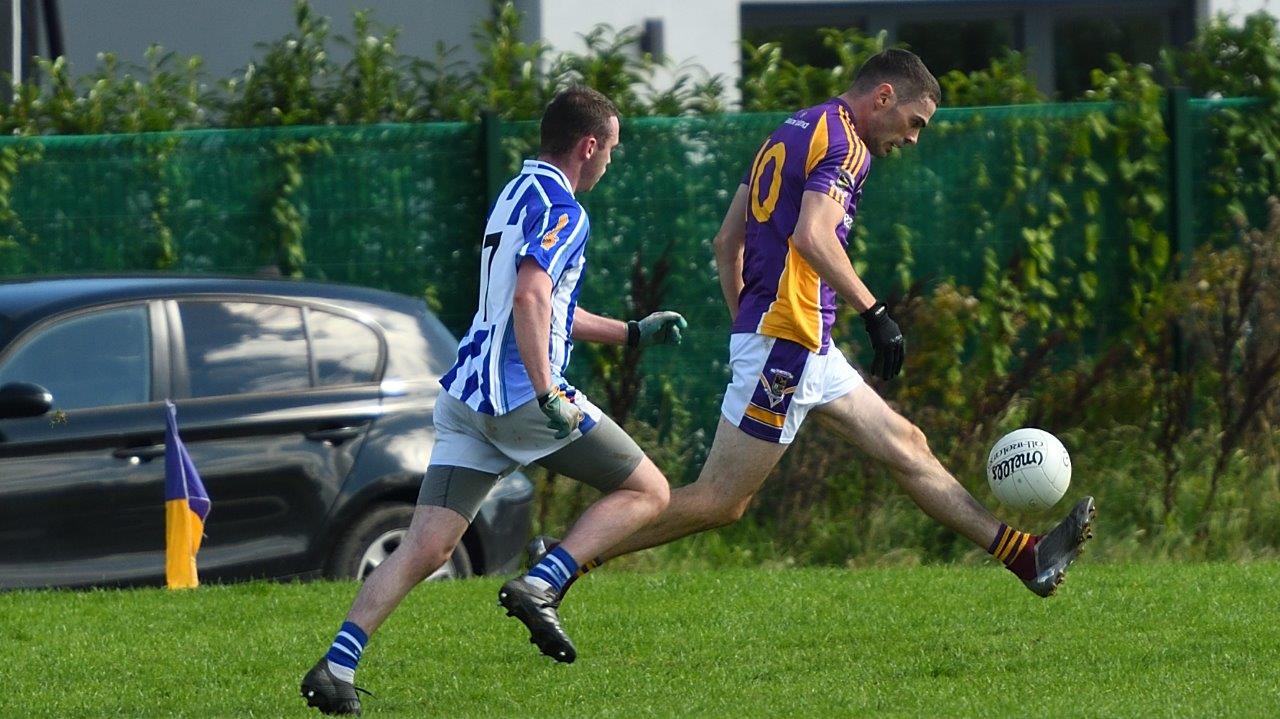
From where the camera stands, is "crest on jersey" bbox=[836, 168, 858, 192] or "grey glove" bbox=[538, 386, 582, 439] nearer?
"grey glove" bbox=[538, 386, 582, 439]

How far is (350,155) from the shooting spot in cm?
1173

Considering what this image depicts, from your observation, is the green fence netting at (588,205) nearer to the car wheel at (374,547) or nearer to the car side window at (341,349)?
the car side window at (341,349)

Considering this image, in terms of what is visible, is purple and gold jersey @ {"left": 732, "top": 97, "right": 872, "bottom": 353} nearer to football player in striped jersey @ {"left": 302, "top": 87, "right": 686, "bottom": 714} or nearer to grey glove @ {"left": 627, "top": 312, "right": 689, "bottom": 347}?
grey glove @ {"left": 627, "top": 312, "right": 689, "bottom": 347}

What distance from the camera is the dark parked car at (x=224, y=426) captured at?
8.71 meters

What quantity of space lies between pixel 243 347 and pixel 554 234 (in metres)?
3.61

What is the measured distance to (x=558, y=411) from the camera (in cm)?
588

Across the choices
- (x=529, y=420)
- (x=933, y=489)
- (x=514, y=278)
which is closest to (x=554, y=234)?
(x=514, y=278)

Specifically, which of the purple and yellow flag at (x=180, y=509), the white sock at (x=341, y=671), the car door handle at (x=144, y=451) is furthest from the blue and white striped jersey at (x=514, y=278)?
the car door handle at (x=144, y=451)

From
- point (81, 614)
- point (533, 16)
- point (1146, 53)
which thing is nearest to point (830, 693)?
point (81, 614)

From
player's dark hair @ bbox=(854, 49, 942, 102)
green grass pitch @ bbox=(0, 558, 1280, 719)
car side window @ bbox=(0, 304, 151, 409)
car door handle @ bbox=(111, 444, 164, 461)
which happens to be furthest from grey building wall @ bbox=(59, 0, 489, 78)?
player's dark hair @ bbox=(854, 49, 942, 102)

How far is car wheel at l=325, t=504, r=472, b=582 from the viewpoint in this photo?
934cm

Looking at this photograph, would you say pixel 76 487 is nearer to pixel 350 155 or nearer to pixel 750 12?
pixel 350 155

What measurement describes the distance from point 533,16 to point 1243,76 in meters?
4.66

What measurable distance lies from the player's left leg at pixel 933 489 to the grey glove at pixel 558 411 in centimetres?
132
